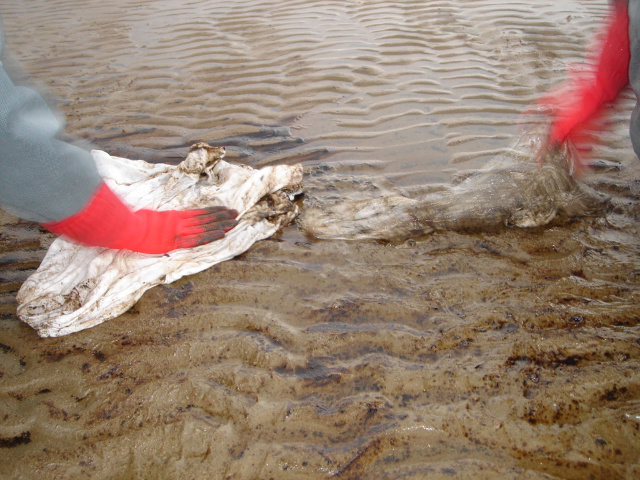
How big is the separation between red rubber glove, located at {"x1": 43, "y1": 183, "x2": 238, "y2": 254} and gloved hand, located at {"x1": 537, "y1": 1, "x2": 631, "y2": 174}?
7.99 ft

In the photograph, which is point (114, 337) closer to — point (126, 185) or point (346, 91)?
Answer: point (126, 185)

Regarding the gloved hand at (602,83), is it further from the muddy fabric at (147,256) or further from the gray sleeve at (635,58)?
the muddy fabric at (147,256)

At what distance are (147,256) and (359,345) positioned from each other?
138 centimetres

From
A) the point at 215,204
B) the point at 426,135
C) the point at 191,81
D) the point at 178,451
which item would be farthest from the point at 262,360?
the point at 191,81

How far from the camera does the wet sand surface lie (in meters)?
1.59

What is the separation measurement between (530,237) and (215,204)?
2.05 m

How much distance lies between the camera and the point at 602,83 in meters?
2.69

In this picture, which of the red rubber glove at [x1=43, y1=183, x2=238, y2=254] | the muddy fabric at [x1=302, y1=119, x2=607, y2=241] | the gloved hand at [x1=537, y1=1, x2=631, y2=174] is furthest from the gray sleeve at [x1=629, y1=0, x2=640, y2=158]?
the red rubber glove at [x1=43, y1=183, x2=238, y2=254]

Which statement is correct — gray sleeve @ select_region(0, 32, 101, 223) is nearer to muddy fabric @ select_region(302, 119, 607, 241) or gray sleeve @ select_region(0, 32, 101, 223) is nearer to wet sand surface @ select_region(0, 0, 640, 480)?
wet sand surface @ select_region(0, 0, 640, 480)

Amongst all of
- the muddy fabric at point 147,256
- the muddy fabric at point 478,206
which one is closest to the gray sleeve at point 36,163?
the muddy fabric at point 147,256

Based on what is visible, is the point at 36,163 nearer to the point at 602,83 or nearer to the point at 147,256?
the point at 147,256

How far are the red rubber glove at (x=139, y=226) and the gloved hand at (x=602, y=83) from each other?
2434 millimetres

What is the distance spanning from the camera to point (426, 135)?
356 centimetres

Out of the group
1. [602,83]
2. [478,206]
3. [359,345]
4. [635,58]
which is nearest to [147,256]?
[359,345]
